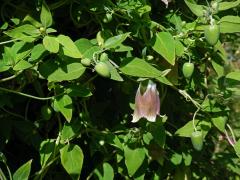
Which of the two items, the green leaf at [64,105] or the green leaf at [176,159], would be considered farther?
the green leaf at [176,159]

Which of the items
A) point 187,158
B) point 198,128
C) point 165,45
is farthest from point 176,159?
point 165,45

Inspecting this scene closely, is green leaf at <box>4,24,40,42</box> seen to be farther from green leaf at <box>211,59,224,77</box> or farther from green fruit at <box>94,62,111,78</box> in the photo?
green leaf at <box>211,59,224,77</box>

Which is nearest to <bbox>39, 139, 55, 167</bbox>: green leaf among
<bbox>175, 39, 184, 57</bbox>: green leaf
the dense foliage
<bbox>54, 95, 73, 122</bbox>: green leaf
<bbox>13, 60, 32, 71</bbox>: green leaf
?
the dense foliage

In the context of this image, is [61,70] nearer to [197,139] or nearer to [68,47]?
[68,47]

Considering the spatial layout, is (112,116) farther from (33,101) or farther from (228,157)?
(228,157)

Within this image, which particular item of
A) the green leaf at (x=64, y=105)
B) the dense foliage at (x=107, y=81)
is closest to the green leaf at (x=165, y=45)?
the dense foliage at (x=107, y=81)

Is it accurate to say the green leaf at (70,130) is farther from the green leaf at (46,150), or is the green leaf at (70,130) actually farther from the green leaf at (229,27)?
the green leaf at (229,27)

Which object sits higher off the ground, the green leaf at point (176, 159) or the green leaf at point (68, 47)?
the green leaf at point (68, 47)
